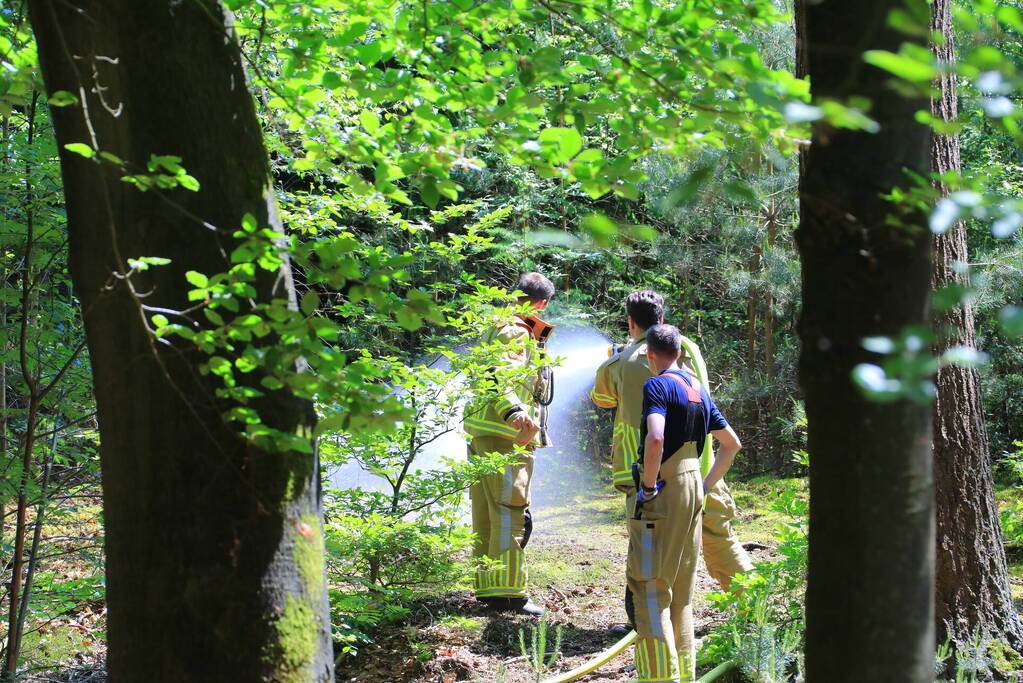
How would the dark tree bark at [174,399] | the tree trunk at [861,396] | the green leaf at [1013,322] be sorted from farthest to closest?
the dark tree bark at [174,399] < the tree trunk at [861,396] < the green leaf at [1013,322]

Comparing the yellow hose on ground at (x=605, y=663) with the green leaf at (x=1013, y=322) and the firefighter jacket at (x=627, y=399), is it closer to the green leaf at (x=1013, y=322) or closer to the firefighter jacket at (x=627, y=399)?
the firefighter jacket at (x=627, y=399)

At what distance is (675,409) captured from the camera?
14.7 feet

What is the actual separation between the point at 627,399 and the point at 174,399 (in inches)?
143

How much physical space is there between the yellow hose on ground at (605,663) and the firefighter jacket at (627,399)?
3.07 ft

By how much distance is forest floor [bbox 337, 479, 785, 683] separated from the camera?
16.7 feet

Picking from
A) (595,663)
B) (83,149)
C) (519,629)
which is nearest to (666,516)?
(595,663)

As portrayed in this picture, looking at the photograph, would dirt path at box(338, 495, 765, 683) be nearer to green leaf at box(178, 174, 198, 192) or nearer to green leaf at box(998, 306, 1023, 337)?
green leaf at box(178, 174, 198, 192)

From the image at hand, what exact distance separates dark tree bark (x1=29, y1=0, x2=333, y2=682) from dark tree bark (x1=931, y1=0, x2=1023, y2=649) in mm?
3483

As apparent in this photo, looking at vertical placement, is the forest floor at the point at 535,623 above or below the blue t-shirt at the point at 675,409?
below

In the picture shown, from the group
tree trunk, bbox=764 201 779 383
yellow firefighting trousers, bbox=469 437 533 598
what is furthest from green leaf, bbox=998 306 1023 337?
tree trunk, bbox=764 201 779 383

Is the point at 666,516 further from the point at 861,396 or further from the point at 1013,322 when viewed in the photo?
the point at 1013,322

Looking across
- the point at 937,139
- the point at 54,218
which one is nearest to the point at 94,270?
the point at 54,218

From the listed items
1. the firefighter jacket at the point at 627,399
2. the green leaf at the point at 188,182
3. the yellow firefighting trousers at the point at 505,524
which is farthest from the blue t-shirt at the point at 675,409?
the green leaf at the point at 188,182

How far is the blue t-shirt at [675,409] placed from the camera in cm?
439
